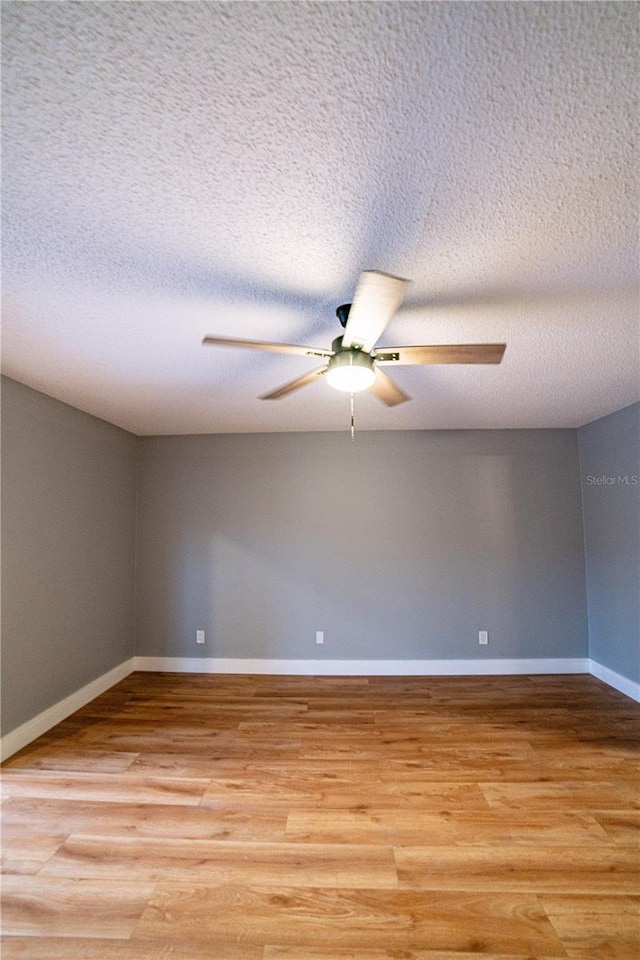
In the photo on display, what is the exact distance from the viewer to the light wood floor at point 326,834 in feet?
4.46

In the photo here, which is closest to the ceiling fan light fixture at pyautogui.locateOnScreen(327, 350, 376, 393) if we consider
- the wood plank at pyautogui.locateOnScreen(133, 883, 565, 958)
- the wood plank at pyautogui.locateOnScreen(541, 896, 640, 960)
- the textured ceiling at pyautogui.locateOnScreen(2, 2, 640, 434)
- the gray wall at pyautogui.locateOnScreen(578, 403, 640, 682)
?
the textured ceiling at pyautogui.locateOnScreen(2, 2, 640, 434)

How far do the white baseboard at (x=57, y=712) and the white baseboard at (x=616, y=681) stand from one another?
4.19m

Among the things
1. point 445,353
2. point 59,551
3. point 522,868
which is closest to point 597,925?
point 522,868

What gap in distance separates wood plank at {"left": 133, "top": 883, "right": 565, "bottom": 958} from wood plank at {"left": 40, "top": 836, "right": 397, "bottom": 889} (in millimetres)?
46

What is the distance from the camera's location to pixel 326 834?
1782 mm

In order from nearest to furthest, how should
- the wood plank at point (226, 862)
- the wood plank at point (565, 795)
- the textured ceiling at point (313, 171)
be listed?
the textured ceiling at point (313, 171) < the wood plank at point (226, 862) < the wood plank at point (565, 795)

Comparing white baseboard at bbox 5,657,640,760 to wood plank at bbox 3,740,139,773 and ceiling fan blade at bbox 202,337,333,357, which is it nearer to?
wood plank at bbox 3,740,139,773

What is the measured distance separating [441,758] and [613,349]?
246 centimetres

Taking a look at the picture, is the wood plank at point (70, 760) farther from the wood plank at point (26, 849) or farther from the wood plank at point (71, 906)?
the wood plank at point (71, 906)

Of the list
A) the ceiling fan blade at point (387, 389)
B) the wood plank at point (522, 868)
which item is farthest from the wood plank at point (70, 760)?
the ceiling fan blade at point (387, 389)

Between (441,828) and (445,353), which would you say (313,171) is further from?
(441,828)

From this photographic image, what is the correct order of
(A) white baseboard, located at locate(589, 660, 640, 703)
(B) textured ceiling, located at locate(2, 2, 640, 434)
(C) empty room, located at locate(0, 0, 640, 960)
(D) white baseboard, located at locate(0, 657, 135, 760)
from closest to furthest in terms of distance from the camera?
1. (B) textured ceiling, located at locate(2, 2, 640, 434)
2. (C) empty room, located at locate(0, 0, 640, 960)
3. (D) white baseboard, located at locate(0, 657, 135, 760)
4. (A) white baseboard, located at locate(589, 660, 640, 703)

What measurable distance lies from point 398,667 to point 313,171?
12.1 ft

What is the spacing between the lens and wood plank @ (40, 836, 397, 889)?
1.56 metres
